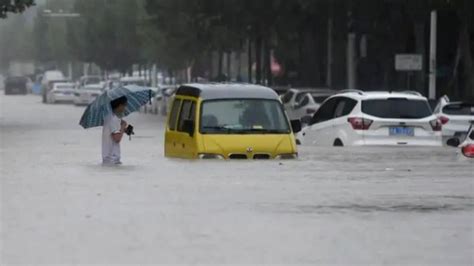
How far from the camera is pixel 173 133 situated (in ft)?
82.0

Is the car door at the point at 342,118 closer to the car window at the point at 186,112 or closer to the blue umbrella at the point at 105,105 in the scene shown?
the car window at the point at 186,112

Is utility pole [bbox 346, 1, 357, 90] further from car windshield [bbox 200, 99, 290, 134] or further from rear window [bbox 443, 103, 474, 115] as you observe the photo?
car windshield [bbox 200, 99, 290, 134]

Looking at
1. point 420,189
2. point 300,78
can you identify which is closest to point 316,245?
point 420,189

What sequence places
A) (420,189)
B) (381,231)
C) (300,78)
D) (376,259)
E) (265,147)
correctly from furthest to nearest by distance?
(300,78) → (265,147) → (420,189) → (381,231) → (376,259)

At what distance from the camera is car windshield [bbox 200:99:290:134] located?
23609 mm

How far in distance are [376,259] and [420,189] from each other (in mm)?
6249

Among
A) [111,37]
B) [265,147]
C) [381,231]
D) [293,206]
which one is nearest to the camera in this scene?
[381,231]

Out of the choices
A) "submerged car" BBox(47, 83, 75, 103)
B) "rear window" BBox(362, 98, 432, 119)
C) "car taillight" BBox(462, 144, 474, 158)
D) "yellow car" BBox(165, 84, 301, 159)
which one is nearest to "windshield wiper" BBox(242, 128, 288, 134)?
"yellow car" BBox(165, 84, 301, 159)

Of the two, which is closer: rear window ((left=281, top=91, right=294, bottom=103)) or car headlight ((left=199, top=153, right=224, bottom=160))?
car headlight ((left=199, top=153, right=224, bottom=160))

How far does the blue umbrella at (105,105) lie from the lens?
77.0 ft

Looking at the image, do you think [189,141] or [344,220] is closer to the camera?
[344,220]

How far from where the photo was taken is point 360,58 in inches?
2464

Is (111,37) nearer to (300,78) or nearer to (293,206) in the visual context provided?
(300,78)

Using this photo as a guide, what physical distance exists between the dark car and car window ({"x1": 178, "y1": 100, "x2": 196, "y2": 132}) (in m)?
103
